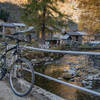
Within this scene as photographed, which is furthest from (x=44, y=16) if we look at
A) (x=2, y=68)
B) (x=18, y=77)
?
(x=18, y=77)

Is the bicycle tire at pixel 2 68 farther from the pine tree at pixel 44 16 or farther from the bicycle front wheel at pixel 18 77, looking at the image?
the pine tree at pixel 44 16

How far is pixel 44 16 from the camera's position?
23.2m

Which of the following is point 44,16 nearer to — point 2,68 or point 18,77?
point 2,68

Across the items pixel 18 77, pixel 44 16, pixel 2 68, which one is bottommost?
pixel 18 77

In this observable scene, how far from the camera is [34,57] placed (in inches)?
632

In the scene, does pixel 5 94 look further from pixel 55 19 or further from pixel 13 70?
pixel 55 19

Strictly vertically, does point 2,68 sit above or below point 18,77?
above

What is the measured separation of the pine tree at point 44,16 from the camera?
22.7 metres

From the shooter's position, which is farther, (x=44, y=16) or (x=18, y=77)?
(x=44, y=16)

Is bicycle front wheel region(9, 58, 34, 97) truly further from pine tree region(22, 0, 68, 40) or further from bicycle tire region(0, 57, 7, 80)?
pine tree region(22, 0, 68, 40)

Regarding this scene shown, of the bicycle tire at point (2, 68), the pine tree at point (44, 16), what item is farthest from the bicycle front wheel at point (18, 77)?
Answer: the pine tree at point (44, 16)

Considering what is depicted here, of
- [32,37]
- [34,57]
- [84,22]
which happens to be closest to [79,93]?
[84,22]

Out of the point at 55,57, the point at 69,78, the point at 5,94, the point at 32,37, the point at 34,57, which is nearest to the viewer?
the point at 5,94

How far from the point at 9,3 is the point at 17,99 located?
73.7 m
